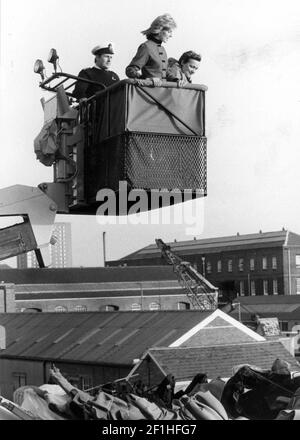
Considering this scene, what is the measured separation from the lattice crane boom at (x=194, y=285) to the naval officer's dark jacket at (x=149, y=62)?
44.5 metres

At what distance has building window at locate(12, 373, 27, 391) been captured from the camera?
66.8 ft

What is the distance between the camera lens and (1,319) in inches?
1019

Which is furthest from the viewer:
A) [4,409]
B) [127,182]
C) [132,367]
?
[132,367]

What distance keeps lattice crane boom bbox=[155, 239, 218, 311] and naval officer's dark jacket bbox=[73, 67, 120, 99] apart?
44.3 m

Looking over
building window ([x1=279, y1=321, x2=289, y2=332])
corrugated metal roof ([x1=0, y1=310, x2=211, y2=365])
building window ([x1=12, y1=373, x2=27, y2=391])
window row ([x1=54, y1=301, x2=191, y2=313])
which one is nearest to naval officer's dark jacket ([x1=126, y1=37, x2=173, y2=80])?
corrugated metal roof ([x1=0, y1=310, x2=211, y2=365])

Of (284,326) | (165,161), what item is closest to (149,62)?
(165,161)

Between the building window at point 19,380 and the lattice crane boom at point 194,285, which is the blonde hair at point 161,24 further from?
the lattice crane boom at point 194,285

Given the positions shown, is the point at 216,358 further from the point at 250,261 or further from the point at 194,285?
the point at 250,261

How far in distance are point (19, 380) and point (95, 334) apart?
8.02 ft

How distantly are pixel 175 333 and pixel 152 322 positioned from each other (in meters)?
2.08

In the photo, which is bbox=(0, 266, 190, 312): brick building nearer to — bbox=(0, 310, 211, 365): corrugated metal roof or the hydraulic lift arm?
bbox=(0, 310, 211, 365): corrugated metal roof
